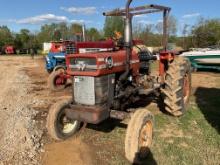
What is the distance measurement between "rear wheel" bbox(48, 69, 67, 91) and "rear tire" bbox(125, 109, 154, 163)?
18.1 feet

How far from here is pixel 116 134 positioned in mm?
4945

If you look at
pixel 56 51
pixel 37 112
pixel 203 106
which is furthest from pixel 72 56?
pixel 56 51

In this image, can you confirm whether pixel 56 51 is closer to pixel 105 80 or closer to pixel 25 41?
pixel 105 80

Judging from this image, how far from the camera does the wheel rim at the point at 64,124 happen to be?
4.69 m

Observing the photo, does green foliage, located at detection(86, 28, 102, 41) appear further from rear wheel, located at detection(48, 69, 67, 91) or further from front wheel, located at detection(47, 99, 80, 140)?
front wheel, located at detection(47, 99, 80, 140)

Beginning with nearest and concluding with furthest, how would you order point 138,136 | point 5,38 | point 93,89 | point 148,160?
point 138,136 → point 148,160 → point 93,89 → point 5,38

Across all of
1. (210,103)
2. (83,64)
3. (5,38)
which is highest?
(5,38)

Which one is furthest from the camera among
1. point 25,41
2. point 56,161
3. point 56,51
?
point 25,41

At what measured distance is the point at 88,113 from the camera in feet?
13.8

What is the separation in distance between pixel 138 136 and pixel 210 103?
368cm

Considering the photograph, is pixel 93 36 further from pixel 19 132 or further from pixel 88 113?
pixel 88 113

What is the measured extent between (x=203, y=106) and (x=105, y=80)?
318 centimetres

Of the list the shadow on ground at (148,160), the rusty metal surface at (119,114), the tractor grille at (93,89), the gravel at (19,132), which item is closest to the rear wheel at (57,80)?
the gravel at (19,132)

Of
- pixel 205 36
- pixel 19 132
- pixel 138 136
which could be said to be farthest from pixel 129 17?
pixel 205 36
